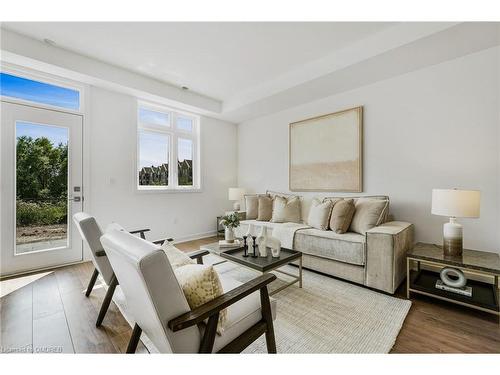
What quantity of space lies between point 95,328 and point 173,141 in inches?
130

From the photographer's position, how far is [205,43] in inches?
105

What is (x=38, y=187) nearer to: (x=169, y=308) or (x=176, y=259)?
(x=176, y=259)

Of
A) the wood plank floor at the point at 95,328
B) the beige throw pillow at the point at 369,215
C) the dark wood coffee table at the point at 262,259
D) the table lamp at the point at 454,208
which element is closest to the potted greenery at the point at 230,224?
the dark wood coffee table at the point at 262,259

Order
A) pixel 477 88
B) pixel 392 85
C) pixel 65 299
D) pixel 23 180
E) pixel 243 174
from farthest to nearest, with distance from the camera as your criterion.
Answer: pixel 243 174 < pixel 392 85 < pixel 23 180 < pixel 477 88 < pixel 65 299

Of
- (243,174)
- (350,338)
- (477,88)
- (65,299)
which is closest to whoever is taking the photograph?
(350,338)

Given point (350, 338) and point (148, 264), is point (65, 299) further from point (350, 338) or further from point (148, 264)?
point (350, 338)

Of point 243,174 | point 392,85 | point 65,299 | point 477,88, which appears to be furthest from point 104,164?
point 477,88

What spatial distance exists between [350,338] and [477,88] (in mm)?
2947

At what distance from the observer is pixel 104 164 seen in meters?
3.45

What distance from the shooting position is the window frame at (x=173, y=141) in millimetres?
3962

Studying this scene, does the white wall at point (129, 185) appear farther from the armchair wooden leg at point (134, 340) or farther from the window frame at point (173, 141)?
the armchair wooden leg at point (134, 340)

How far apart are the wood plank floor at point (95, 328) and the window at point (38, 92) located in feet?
7.50

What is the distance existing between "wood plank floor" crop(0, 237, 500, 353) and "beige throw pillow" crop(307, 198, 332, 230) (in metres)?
1.07

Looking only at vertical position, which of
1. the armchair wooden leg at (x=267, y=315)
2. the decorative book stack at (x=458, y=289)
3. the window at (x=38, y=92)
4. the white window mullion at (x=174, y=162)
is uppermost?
the window at (x=38, y=92)
